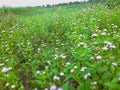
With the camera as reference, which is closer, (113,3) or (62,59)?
(62,59)

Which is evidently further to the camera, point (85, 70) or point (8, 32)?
point (8, 32)

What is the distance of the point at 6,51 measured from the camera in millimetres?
4680

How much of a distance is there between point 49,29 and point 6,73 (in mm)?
3055

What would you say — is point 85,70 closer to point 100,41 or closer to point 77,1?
point 100,41

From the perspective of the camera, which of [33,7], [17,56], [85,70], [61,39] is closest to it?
[85,70]

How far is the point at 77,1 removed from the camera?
1470 cm

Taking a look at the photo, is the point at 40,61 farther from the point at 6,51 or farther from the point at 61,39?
the point at 61,39

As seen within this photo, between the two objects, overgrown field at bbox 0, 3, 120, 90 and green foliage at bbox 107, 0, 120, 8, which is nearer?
Result: overgrown field at bbox 0, 3, 120, 90

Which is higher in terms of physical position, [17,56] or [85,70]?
[85,70]

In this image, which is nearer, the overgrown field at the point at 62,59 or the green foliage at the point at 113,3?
the overgrown field at the point at 62,59

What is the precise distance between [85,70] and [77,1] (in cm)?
1214

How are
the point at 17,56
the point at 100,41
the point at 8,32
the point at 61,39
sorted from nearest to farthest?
the point at 100,41, the point at 17,56, the point at 61,39, the point at 8,32

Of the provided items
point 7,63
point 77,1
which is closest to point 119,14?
point 7,63

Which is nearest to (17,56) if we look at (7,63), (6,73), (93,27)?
(7,63)
